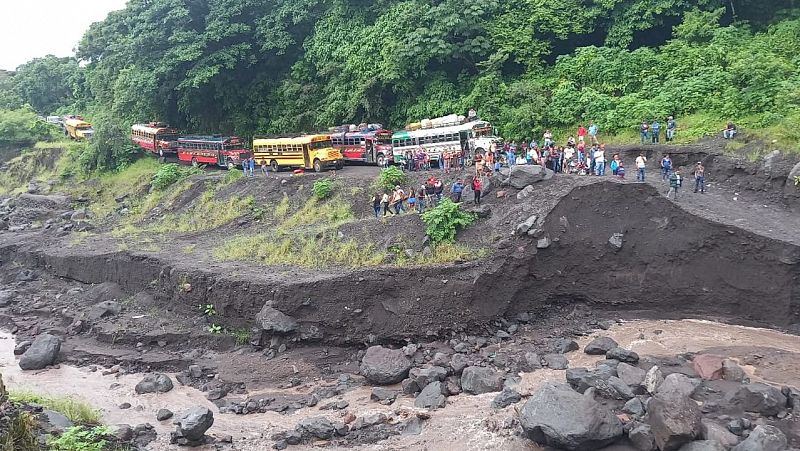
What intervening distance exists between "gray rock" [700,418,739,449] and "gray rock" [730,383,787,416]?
1.28 m

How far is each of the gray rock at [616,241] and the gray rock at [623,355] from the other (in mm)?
4302

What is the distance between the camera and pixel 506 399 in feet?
50.5

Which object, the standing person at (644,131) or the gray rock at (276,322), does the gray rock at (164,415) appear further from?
the standing person at (644,131)

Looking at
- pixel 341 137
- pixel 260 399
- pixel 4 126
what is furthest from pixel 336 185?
pixel 4 126

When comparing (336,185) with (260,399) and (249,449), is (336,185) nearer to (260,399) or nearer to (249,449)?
(260,399)

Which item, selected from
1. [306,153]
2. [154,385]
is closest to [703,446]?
[154,385]

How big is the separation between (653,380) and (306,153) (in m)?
21.7

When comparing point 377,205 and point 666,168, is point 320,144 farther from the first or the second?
point 666,168

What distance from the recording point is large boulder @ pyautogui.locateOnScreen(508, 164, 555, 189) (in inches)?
874

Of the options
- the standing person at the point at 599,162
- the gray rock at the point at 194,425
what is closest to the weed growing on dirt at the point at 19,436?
the gray rock at the point at 194,425

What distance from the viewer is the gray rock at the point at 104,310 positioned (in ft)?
74.3

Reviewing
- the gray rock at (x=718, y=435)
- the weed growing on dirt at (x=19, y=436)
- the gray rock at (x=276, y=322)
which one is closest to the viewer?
the weed growing on dirt at (x=19, y=436)

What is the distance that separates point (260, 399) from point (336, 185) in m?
12.8

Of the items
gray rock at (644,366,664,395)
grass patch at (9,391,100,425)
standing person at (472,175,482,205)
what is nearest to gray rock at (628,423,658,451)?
gray rock at (644,366,664,395)
